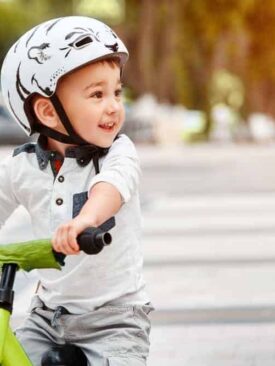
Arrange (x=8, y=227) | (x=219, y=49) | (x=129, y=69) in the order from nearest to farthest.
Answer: (x=8, y=227)
(x=219, y=49)
(x=129, y=69)

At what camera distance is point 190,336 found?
6.25 meters

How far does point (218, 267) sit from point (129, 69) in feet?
133

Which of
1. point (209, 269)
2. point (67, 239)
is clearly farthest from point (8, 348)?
point (209, 269)

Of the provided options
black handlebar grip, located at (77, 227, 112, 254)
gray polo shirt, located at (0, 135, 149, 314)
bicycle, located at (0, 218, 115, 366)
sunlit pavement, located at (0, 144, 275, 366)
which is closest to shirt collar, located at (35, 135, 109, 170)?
gray polo shirt, located at (0, 135, 149, 314)

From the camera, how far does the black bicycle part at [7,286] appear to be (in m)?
2.76

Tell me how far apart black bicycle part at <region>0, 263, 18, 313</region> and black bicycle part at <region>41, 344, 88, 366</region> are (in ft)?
1.18

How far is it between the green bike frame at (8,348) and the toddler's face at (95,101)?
585 mm

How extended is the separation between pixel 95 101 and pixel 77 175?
0.62 ft

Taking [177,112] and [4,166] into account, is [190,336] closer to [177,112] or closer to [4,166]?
[4,166]


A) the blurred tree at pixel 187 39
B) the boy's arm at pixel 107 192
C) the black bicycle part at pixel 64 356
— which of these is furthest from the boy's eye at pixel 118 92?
the blurred tree at pixel 187 39

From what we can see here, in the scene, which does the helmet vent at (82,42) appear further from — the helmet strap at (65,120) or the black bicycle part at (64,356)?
the black bicycle part at (64,356)

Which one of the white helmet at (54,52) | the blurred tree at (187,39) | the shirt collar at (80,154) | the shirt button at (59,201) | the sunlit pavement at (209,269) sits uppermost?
the blurred tree at (187,39)

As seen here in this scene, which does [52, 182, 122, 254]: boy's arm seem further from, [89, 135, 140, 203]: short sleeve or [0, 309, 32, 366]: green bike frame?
[0, 309, 32, 366]: green bike frame

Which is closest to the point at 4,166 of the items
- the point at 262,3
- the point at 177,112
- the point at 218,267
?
the point at 218,267
